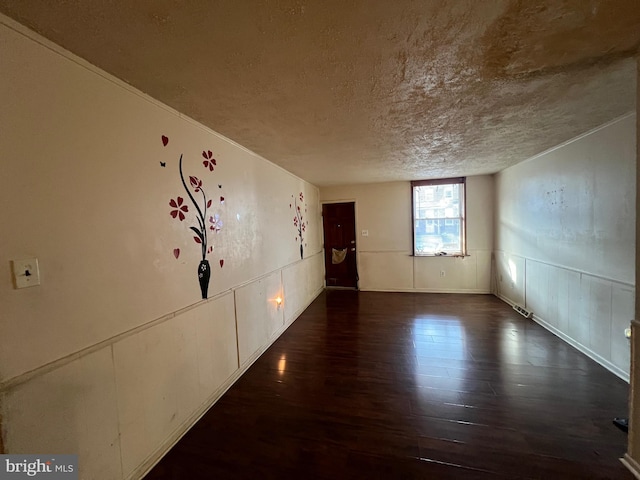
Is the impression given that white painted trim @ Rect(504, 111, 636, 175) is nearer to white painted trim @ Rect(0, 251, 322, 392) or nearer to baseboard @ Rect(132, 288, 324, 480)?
white painted trim @ Rect(0, 251, 322, 392)

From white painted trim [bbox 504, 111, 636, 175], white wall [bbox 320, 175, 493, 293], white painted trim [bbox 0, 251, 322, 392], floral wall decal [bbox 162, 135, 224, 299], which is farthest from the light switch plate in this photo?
white wall [bbox 320, 175, 493, 293]

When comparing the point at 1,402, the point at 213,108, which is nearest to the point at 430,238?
the point at 213,108

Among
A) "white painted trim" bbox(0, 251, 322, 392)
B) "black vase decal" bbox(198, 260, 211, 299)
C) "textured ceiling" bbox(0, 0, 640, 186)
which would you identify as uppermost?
"textured ceiling" bbox(0, 0, 640, 186)

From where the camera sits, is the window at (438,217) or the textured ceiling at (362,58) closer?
the textured ceiling at (362,58)

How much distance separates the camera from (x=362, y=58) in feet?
4.64

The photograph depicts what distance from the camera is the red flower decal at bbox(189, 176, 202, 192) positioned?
213cm

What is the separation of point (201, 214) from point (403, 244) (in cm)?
460

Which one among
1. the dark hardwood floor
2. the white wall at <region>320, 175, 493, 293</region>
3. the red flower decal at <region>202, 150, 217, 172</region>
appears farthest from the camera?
the white wall at <region>320, 175, 493, 293</region>

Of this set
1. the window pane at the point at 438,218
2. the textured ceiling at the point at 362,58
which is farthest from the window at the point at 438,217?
the textured ceiling at the point at 362,58

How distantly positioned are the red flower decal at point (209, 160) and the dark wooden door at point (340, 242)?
154 inches

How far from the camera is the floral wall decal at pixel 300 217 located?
4.57 m

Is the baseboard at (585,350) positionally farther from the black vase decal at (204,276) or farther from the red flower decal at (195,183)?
the red flower decal at (195,183)

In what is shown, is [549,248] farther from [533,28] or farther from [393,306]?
[533,28]

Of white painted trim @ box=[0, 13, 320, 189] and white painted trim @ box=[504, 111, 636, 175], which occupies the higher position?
white painted trim @ box=[0, 13, 320, 189]
